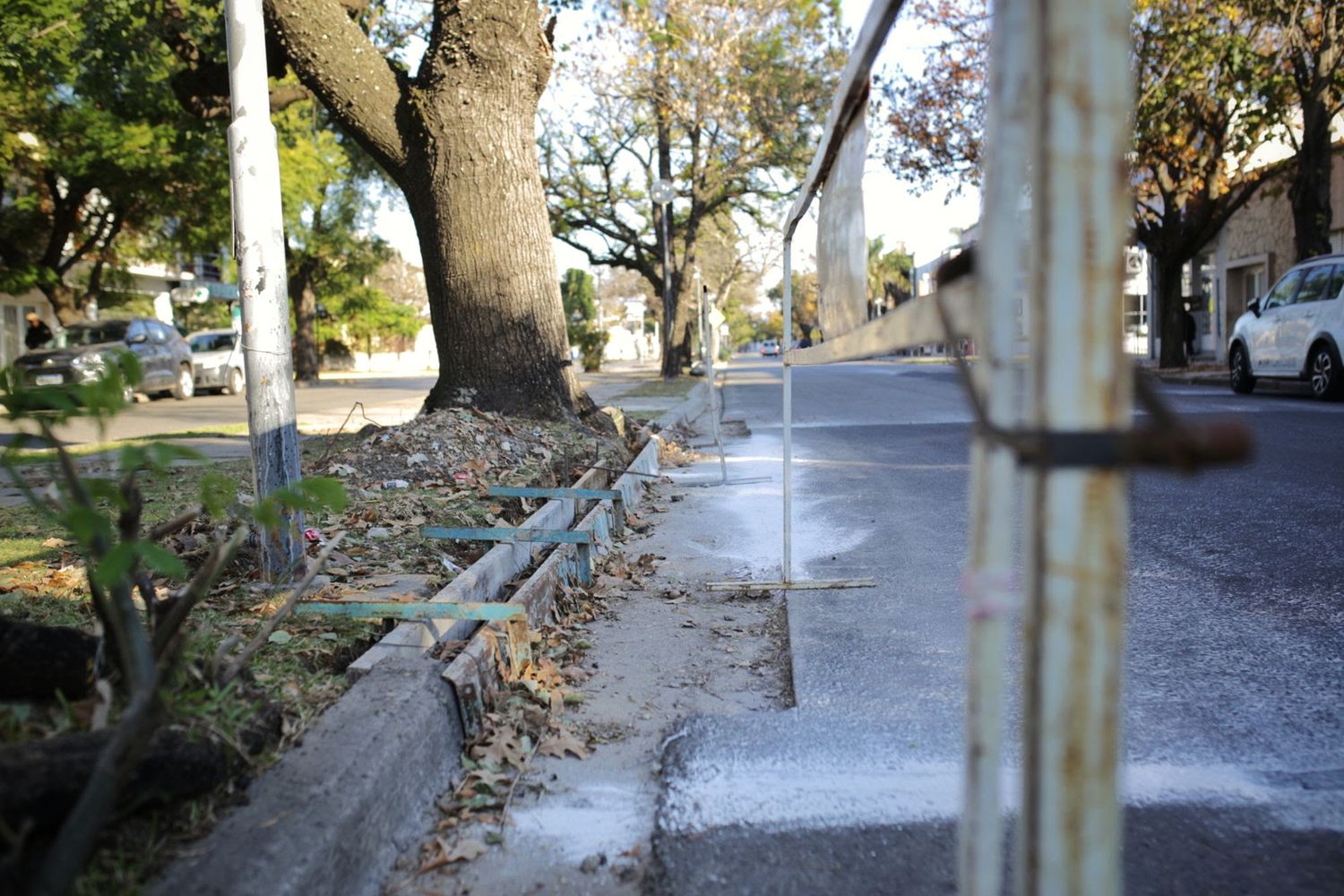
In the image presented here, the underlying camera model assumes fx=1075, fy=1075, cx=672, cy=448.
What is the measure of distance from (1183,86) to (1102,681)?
18.7 metres

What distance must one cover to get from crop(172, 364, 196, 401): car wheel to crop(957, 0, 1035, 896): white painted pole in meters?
24.5

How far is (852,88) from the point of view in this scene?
109 inches

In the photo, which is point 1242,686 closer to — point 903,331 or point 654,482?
point 903,331

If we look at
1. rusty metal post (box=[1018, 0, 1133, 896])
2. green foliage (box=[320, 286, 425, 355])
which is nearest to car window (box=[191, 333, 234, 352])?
green foliage (box=[320, 286, 425, 355])

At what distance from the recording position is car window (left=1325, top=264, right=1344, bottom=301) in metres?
13.4

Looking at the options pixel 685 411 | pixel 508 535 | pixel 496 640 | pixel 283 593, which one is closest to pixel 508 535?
pixel 508 535

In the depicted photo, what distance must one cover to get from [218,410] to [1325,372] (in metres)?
16.9

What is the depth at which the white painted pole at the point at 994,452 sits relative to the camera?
1.29m

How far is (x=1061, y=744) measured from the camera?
1242mm

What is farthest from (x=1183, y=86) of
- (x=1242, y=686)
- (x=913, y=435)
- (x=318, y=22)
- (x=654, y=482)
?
(x=1242, y=686)

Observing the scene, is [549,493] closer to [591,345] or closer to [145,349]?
[145,349]

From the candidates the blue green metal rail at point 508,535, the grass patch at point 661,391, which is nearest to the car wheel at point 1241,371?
the grass patch at point 661,391

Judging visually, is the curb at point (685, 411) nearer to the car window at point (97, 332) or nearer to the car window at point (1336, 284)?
the car window at point (1336, 284)

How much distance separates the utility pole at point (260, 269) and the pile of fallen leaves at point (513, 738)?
1.17 m
